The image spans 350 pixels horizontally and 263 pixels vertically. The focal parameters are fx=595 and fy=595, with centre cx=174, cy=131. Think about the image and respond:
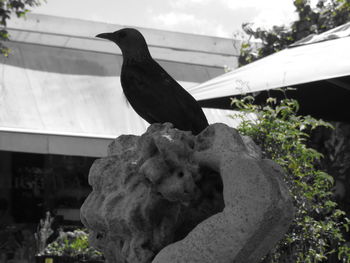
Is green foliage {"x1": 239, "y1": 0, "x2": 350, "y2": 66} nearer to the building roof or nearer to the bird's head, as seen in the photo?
the building roof

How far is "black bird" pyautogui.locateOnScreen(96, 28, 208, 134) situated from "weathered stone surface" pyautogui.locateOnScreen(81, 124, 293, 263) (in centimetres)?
21

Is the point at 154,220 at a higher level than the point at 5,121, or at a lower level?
lower

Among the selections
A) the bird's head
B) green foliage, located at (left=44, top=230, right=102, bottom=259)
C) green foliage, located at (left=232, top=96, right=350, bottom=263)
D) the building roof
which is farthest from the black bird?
the building roof

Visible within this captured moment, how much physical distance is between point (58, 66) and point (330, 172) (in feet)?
19.5

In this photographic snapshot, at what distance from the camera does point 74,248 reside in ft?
19.6

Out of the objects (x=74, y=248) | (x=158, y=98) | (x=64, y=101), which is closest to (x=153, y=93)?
(x=158, y=98)

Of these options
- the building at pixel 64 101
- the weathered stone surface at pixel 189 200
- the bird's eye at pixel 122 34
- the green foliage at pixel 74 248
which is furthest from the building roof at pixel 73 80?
the weathered stone surface at pixel 189 200

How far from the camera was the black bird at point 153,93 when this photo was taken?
2.42 m

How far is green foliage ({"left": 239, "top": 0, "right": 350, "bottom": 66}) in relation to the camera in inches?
305

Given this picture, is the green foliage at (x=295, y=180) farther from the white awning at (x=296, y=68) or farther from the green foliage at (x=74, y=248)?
the green foliage at (x=74, y=248)

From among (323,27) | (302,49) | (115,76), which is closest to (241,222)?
(302,49)

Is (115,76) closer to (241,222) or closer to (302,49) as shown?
(302,49)

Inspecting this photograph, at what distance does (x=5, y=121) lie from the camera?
8.65 m

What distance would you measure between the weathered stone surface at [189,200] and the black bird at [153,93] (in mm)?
213
